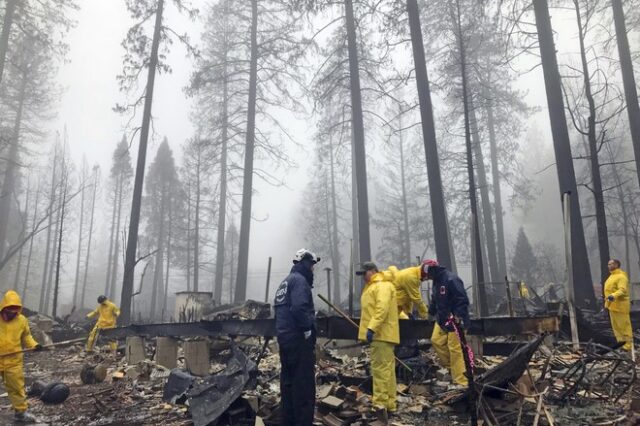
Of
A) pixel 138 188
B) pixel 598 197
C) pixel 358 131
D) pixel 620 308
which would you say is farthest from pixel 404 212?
pixel 620 308

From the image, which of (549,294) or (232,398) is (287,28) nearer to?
(549,294)

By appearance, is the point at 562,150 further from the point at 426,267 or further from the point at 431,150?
the point at 426,267

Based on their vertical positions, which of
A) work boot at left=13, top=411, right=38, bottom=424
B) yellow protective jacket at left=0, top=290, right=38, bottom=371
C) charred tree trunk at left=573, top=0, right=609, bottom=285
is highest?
charred tree trunk at left=573, top=0, right=609, bottom=285

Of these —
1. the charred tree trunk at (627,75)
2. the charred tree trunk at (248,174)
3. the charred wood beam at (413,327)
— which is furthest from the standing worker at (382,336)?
the charred tree trunk at (627,75)

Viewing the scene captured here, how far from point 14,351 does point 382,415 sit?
20.1 feet

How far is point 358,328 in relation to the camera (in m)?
6.95

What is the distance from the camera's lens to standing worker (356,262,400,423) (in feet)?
19.5

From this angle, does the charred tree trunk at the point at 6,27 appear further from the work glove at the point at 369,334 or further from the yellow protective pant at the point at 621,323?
the yellow protective pant at the point at 621,323

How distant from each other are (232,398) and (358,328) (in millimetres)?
2284

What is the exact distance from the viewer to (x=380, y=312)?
605cm

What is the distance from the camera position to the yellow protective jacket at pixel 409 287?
277 inches

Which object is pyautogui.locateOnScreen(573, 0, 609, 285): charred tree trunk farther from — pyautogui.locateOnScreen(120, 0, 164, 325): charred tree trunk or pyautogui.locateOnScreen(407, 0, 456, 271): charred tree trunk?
pyautogui.locateOnScreen(120, 0, 164, 325): charred tree trunk

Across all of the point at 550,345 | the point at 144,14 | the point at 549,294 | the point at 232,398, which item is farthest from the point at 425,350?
the point at 144,14

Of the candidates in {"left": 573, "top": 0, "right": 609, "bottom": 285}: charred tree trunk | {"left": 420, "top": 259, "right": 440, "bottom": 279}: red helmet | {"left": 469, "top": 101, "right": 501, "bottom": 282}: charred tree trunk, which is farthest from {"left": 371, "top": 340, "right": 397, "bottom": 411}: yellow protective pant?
{"left": 469, "top": 101, "right": 501, "bottom": 282}: charred tree trunk
